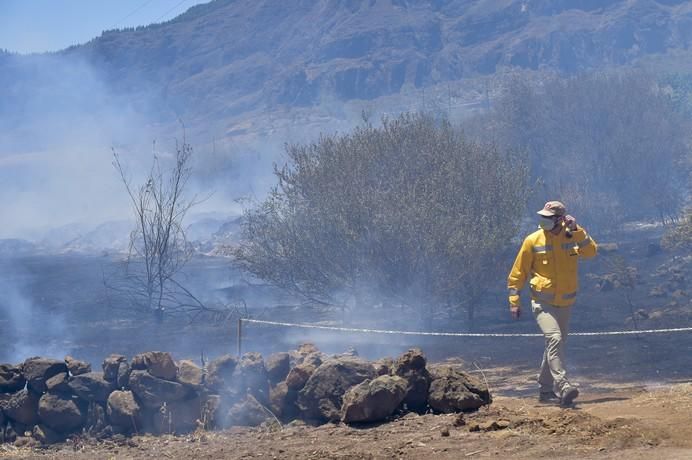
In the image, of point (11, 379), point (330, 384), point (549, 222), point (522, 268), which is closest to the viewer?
point (549, 222)

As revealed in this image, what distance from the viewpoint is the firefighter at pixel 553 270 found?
885cm

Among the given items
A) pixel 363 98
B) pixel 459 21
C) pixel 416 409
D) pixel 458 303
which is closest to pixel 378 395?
pixel 416 409

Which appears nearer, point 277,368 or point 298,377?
point 298,377

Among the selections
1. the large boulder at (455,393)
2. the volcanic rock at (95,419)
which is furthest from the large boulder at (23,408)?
the large boulder at (455,393)

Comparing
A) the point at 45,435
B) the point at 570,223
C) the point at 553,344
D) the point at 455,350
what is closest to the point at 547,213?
the point at 570,223

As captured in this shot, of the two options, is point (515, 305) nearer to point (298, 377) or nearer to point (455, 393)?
point (455, 393)

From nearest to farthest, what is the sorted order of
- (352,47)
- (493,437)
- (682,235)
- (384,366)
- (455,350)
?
1. (493,437)
2. (384,366)
3. (455,350)
4. (682,235)
5. (352,47)

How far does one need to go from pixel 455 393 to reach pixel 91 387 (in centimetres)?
408

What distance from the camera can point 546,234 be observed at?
894 cm

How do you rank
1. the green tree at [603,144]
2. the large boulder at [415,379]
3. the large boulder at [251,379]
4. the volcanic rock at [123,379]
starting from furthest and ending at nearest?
the green tree at [603,144]
the volcanic rock at [123,379]
the large boulder at [251,379]
the large boulder at [415,379]

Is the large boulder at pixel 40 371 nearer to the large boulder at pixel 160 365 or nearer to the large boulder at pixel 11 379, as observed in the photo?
the large boulder at pixel 11 379

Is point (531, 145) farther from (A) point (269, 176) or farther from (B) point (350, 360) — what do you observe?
(A) point (269, 176)

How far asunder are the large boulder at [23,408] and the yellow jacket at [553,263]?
5.23 meters

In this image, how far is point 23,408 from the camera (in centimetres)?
1034
